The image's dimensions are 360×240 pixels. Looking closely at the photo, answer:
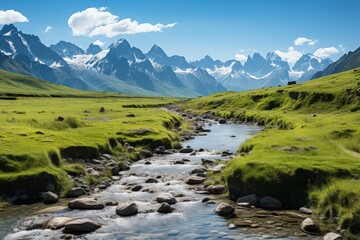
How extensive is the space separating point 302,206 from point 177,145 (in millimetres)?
38497

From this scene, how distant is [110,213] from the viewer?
102ft

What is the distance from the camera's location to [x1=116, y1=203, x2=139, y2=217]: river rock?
3061 cm

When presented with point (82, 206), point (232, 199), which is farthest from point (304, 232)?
point (82, 206)

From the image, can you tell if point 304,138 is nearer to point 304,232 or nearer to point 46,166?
point 304,232

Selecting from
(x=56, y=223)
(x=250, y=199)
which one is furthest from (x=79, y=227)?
(x=250, y=199)

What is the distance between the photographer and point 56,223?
1101 inches

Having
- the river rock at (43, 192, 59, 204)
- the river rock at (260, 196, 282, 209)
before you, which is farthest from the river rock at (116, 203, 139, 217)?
the river rock at (260, 196, 282, 209)

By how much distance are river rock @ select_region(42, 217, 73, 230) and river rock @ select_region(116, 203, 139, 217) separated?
12.5 ft

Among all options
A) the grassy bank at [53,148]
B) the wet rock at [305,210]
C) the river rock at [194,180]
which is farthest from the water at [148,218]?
the wet rock at [305,210]

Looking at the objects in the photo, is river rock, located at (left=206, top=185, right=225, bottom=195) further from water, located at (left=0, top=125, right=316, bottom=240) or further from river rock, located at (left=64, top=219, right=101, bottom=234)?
river rock, located at (left=64, top=219, right=101, bottom=234)

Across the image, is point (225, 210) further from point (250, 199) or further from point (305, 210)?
point (305, 210)

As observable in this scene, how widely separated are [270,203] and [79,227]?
1485 centimetres

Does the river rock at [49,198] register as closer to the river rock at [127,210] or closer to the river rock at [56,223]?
the river rock at [56,223]

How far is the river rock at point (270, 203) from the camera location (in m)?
31.3
